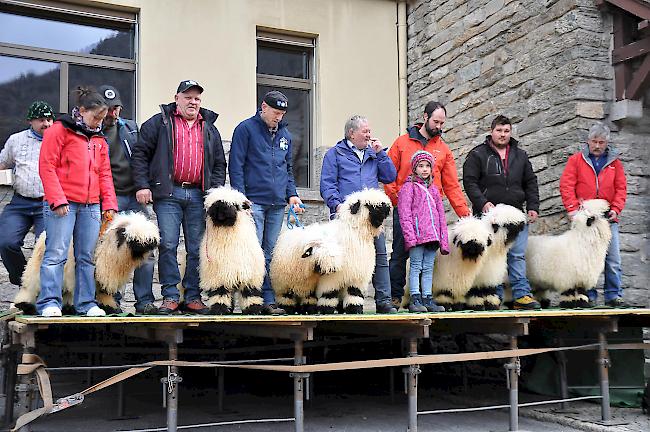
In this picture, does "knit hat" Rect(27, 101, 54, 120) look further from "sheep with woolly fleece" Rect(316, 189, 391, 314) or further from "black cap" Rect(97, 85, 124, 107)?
"sheep with woolly fleece" Rect(316, 189, 391, 314)

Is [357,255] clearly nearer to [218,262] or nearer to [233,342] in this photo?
[218,262]

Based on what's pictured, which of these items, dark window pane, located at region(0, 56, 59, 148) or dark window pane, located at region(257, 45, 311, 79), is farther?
dark window pane, located at region(257, 45, 311, 79)

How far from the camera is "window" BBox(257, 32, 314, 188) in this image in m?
10.1

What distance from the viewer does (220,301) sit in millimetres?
5566

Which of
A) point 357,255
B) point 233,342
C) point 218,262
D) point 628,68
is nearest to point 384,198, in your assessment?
point 357,255

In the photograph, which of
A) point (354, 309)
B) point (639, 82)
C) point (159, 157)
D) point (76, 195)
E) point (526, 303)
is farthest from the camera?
point (639, 82)

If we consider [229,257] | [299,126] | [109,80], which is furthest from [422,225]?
[109,80]

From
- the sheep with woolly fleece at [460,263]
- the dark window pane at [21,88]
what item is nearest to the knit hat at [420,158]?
the sheep with woolly fleece at [460,263]

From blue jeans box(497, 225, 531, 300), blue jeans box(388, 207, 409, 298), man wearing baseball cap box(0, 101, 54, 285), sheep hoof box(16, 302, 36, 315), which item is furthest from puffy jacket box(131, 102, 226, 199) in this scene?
blue jeans box(497, 225, 531, 300)

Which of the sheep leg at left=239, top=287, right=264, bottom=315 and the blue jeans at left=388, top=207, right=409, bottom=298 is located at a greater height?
the blue jeans at left=388, top=207, right=409, bottom=298

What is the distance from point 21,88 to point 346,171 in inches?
190

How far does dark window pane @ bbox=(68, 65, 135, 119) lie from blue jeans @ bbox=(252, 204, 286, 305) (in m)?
3.70

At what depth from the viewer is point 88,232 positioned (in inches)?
214

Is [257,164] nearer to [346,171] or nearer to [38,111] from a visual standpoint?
[346,171]
